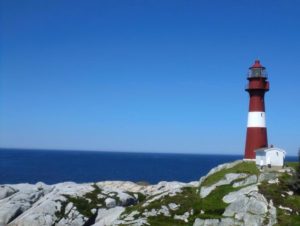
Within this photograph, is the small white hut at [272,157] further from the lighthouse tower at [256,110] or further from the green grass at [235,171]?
the lighthouse tower at [256,110]

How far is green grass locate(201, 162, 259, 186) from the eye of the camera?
149ft

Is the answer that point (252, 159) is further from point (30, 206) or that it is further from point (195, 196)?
point (30, 206)

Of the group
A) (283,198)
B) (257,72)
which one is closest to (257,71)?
(257,72)

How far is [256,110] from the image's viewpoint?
168 ft

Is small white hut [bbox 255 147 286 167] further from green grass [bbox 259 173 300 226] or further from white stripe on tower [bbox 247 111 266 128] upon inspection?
green grass [bbox 259 173 300 226]

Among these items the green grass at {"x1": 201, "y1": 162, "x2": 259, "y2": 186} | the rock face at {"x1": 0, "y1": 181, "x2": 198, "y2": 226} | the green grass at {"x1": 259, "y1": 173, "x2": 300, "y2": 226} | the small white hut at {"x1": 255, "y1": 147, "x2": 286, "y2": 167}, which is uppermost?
the small white hut at {"x1": 255, "y1": 147, "x2": 286, "y2": 167}

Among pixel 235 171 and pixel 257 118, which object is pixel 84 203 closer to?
pixel 235 171

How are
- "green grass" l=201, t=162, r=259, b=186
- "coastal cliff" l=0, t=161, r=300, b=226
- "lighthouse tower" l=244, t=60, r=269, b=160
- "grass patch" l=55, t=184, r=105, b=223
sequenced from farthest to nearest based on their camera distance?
"lighthouse tower" l=244, t=60, r=269, b=160 < "green grass" l=201, t=162, r=259, b=186 < "grass patch" l=55, t=184, r=105, b=223 < "coastal cliff" l=0, t=161, r=300, b=226

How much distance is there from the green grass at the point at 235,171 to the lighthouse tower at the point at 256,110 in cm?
324

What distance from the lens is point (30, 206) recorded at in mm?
49188

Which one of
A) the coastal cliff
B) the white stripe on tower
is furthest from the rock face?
the white stripe on tower

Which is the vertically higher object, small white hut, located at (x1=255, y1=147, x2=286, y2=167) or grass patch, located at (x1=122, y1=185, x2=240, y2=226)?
small white hut, located at (x1=255, y1=147, x2=286, y2=167)

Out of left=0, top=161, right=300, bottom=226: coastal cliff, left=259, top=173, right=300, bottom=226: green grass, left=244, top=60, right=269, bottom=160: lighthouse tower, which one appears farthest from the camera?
left=244, top=60, right=269, bottom=160: lighthouse tower

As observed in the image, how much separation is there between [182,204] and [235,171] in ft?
26.1
